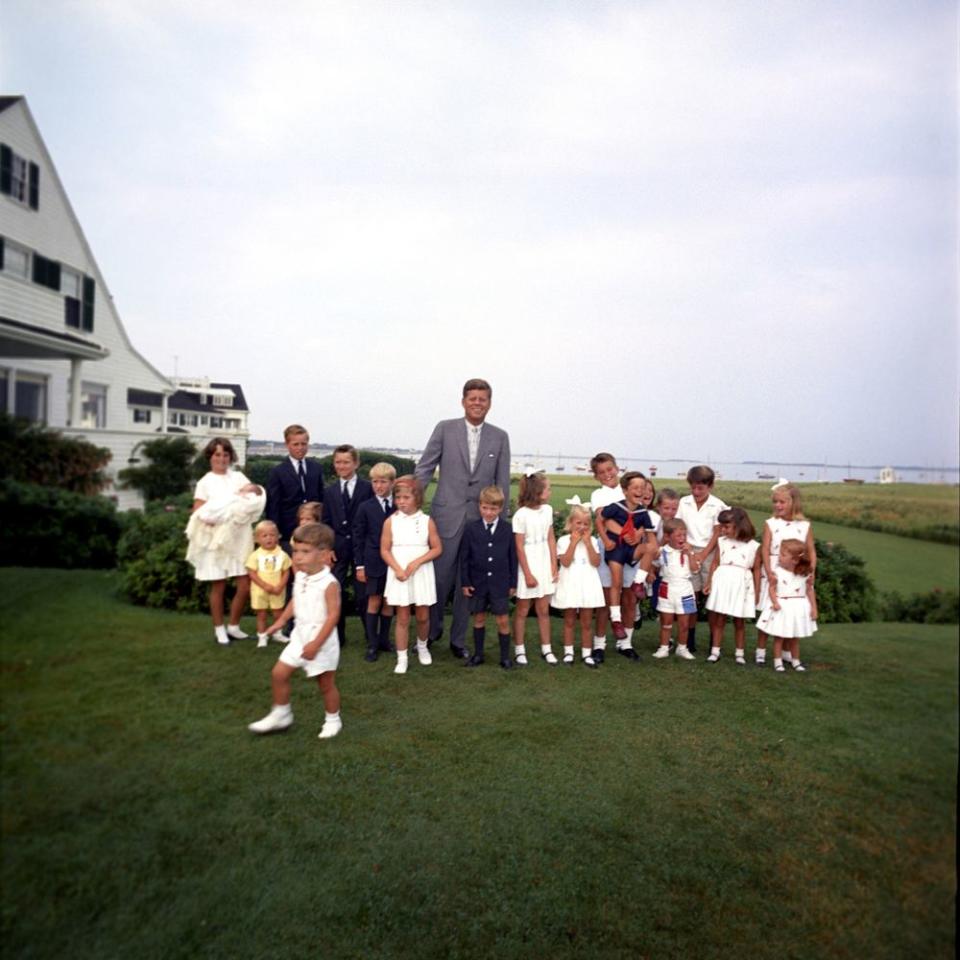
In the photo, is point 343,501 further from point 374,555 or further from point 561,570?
point 561,570

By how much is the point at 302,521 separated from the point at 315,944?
1.23 m

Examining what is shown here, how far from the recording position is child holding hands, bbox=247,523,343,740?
6.22 feet

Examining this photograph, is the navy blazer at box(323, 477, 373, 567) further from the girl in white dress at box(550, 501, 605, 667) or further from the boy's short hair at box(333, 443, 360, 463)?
the girl in white dress at box(550, 501, 605, 667)

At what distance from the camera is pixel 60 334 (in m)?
1.30

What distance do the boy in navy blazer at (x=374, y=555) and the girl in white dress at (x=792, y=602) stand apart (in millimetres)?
1965

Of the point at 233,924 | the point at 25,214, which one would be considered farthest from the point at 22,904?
the point at 25,214

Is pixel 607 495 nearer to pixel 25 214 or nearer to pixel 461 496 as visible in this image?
pixel 461 496

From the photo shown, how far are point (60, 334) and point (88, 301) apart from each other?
0.53 feet

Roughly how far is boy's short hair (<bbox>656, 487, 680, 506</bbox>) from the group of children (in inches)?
0.6

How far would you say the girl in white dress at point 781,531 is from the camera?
2.68 meters

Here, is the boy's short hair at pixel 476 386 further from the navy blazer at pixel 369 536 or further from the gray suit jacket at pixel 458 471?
the navy blazer at pixel 369 536

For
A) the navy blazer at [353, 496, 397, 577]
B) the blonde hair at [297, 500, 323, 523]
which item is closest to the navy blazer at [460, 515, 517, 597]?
the navy blazer at [353, 496, 397, 577]

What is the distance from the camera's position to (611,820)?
2.26m

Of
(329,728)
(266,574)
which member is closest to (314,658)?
(329,728)
